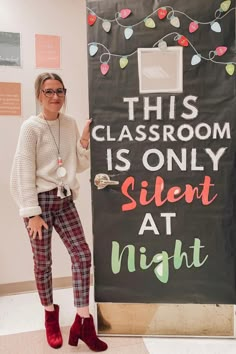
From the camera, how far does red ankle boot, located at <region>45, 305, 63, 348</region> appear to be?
186cm

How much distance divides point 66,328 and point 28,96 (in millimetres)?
1512

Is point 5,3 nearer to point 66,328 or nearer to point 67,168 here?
point 67,168

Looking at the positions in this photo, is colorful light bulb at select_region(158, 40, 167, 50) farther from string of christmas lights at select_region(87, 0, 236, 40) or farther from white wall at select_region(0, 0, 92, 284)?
white wall at select_region(0, 0, 92, 284)

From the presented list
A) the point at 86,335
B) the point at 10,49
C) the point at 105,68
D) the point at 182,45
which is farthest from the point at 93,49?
the point at 86,335

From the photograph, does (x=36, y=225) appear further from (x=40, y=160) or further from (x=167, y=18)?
(x=167, y=18)

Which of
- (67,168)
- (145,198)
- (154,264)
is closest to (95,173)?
(67,168)

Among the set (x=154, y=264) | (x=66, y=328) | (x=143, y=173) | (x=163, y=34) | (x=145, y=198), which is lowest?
(x=66, y=328)

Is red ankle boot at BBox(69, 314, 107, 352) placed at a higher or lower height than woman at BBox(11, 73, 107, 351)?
lower

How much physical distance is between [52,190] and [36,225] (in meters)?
0.20

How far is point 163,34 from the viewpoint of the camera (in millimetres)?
1794

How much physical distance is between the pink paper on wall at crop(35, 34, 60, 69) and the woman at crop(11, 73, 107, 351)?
2.15 feet

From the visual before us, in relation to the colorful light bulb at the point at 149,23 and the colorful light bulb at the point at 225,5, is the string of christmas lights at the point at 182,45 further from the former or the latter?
the colorful light bulb at the point at 225,5

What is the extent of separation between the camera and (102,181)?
1.87 m

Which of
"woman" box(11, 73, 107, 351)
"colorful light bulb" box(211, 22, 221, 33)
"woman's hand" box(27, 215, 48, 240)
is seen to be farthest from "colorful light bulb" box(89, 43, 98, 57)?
"woman's hand" box(27, 215, 48, 240)
